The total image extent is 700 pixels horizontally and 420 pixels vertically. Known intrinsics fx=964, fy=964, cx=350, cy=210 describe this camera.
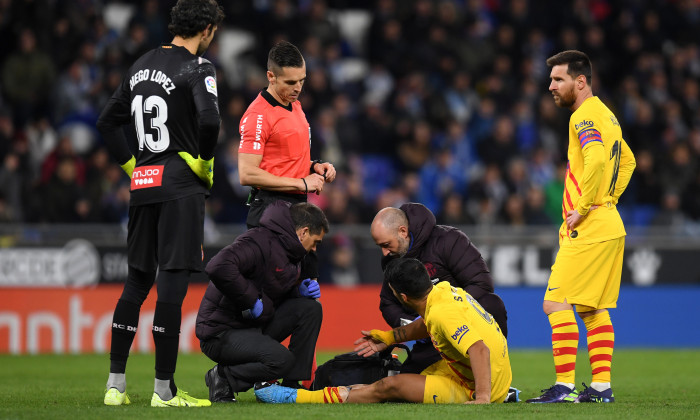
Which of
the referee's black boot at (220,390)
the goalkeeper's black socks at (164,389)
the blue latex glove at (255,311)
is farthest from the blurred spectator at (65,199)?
the goalkeeper's black socks at (164,389)

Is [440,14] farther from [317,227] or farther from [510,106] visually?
[317,227]

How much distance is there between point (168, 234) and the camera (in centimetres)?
604

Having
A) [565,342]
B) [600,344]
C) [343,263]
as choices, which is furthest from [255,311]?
[343,263]

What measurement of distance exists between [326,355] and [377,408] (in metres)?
5.51

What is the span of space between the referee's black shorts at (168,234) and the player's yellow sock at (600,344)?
284cm

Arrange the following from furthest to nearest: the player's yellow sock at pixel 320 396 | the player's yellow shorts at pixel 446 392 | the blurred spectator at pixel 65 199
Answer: the blurred spectator at pixel 65 199 < the player's yellow sock at pixel 320 396 < the player's yellow shorts at pixel 446 392

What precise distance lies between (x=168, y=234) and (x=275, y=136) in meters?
1.35

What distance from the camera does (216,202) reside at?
44.8 feet

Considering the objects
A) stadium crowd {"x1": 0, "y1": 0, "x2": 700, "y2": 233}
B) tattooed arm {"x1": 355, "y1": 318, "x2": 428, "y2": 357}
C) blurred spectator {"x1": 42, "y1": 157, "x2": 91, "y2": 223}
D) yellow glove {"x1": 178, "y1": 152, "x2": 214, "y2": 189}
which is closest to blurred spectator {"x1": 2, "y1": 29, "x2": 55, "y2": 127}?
stadium crowd {"x1": 0, "y1": 0, "x2": 700, "y2": 233}

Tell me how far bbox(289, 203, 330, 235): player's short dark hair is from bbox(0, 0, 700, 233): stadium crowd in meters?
6.65

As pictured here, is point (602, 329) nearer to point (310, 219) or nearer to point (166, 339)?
point (310, 219)

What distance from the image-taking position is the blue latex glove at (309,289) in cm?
709

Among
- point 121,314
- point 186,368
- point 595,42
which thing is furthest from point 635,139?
point 121,314

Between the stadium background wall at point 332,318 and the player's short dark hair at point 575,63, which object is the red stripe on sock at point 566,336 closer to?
the player's short dark hair at point 575,63
